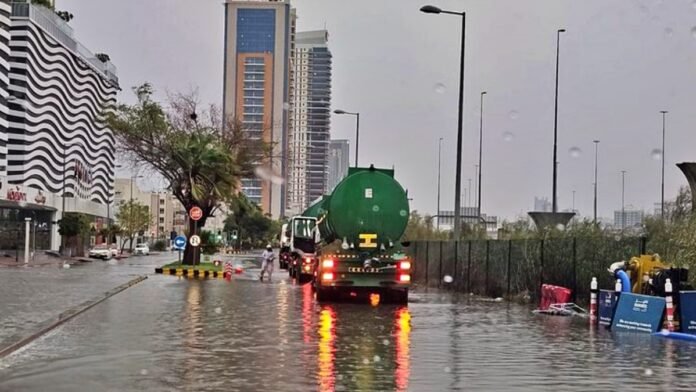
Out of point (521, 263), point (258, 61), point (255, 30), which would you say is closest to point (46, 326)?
point (521, 263)

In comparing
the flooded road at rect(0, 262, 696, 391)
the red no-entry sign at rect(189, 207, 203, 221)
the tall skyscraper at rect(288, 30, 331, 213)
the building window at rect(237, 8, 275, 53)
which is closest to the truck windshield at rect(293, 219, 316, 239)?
the red no-entry sign at rect(189, 207, 203, 221)

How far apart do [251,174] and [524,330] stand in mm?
37325

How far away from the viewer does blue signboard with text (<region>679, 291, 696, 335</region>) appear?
17062 millimetres

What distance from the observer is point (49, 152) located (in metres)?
154

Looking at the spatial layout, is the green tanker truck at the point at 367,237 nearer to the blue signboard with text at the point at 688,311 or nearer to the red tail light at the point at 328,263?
the red tail light at the point at 328,263

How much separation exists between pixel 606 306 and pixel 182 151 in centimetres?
3022

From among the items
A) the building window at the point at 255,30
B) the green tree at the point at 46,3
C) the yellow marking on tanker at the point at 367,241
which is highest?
the green tree at the point at 46,3

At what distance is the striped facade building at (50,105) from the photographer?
135750 mm

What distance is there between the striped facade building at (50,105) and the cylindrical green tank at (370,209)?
93.5m

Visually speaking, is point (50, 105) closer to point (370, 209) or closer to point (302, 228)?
point (302, 228)

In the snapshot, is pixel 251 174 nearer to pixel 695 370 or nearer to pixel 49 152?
pixel 695 370

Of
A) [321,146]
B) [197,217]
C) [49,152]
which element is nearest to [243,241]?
[49,152]

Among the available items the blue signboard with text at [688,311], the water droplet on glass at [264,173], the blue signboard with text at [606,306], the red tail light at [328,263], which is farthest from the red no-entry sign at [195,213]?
the blue signboard with text at [688,311]

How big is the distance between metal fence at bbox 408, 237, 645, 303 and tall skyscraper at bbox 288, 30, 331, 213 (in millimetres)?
41371
